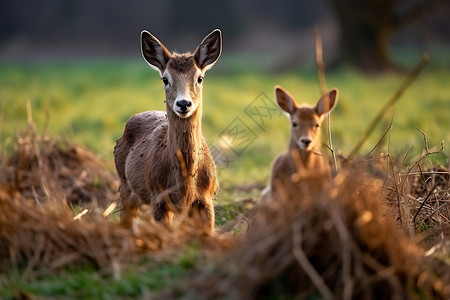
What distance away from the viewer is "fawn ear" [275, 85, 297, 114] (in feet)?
21.8

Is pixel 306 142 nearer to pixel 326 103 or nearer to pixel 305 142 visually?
pixel 305 142

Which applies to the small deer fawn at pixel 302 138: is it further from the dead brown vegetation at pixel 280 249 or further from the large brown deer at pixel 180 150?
the dead brown vegetation at pixel 280 249

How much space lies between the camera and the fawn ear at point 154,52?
285 inches

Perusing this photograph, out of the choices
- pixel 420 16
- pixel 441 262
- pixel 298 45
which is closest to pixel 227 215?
pixel 441 262

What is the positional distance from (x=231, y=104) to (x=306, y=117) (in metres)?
12.6

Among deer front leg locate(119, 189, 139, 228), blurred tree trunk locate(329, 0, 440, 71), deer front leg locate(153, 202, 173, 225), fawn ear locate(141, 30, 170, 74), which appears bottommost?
deer front leg locate(119, 189, 139, 228)

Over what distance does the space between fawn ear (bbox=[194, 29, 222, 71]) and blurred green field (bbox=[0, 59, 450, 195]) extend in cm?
299

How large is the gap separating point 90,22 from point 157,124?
29.9 metres

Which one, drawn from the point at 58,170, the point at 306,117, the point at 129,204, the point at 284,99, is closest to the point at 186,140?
the point at 284,99

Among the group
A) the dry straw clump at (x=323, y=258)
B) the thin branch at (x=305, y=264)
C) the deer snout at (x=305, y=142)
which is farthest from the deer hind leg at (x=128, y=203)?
the thin branch at (x=305, y=264)

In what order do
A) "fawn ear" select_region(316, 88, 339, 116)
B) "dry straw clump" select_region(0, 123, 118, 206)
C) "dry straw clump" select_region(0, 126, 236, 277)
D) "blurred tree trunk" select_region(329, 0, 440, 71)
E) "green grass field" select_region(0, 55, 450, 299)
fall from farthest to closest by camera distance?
"blurred tree trunk" select_region(329, 0, 440, 71), "dry straw clump" select_region(0, 123, 118, 206), "fawn ear" select_region(316, 88, 339, 116), "dry straw clump" select_region(0, 126, 236, 277), "green grass field" select_region(0, 55, 450, 299)

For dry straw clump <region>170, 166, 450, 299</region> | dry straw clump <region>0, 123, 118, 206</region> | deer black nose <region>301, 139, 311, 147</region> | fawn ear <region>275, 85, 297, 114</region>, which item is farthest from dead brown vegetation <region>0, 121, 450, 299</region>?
dry straw clump <region>0, 123, 118, 206</region>

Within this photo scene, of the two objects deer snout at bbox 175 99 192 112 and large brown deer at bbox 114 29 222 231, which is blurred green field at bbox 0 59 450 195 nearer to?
large brown deer at bbox 114 29 222 231

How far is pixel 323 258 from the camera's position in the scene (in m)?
4.57
